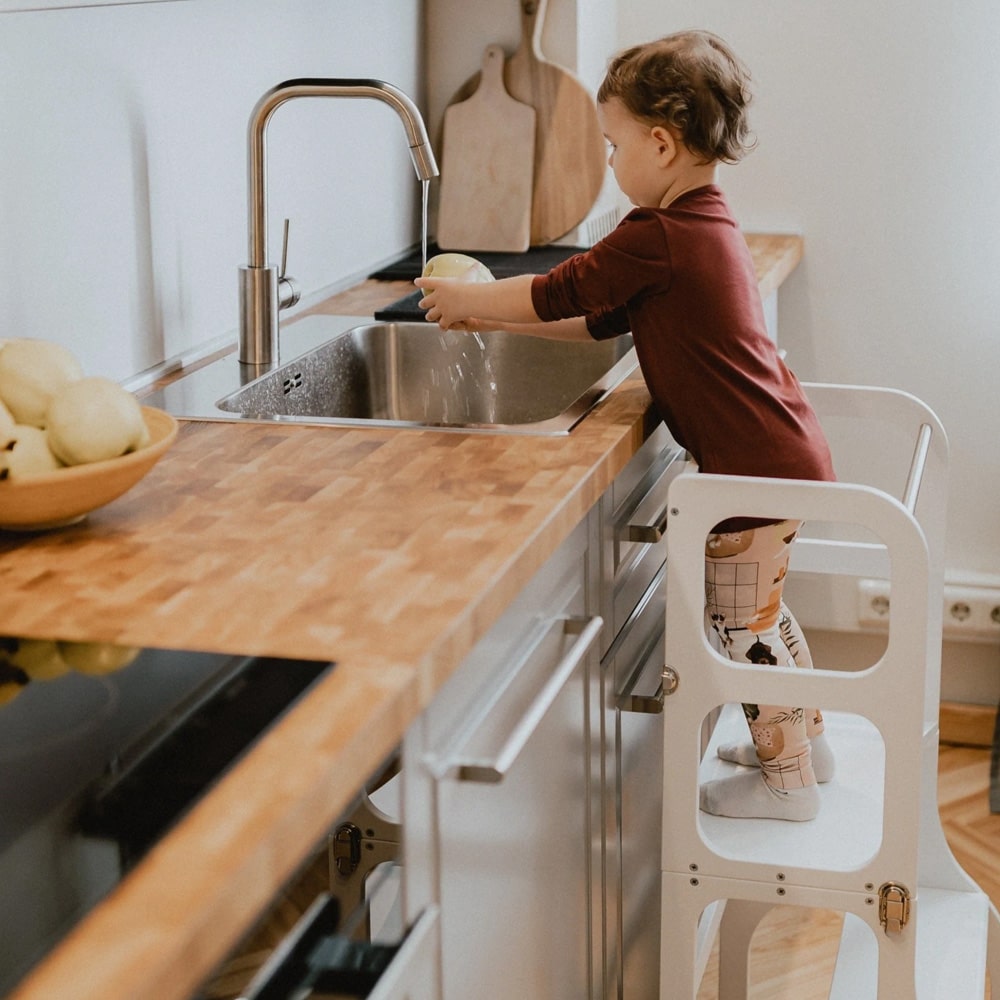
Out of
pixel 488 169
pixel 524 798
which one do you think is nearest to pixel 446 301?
pixel 524 798

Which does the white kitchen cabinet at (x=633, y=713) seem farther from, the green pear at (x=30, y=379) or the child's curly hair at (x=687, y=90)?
the green pear at (x=30, y=379)

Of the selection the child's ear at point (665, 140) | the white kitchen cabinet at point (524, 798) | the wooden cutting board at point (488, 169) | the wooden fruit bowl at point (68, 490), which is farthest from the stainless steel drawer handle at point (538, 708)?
the wooden cutting board at point (488, 169)

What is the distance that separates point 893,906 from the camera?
1.49 meters

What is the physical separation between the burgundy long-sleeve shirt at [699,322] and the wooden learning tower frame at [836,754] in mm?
116

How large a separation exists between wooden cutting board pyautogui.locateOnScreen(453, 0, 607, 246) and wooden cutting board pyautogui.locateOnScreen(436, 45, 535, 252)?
22 millimetres

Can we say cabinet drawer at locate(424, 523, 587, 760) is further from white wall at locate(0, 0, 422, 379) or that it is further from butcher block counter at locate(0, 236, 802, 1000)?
white wall at locate(0, 0, 422, 379)

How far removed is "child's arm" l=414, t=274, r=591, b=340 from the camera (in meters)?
1.64

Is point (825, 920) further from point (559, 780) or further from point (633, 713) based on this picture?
point (559, 780)

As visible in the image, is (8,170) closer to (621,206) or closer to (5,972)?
(5,972)

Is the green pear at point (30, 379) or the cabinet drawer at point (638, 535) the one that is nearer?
the green pear at point (30, 379)

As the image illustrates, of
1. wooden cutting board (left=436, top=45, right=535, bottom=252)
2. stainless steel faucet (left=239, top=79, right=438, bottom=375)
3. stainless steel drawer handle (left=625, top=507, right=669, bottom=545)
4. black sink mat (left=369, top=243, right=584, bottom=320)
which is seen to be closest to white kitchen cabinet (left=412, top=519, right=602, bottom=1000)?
stainless steel drawer handle (left=625, top=507, right=669, bottom=545)

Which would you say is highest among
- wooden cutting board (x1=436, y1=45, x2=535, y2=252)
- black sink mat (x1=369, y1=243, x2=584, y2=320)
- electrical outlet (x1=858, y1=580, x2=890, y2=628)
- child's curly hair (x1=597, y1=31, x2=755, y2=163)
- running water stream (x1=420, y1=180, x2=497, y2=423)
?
child's curly hair (x1=597, y1=31, x2=755, y2=163)

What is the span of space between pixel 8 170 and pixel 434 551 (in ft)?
2.05

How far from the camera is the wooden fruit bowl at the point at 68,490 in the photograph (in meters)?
1.09
